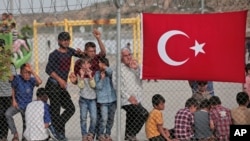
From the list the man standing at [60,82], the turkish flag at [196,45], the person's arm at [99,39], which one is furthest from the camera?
the man standing at [60,82]

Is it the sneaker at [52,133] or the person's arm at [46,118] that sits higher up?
the person's arm at [46,118]

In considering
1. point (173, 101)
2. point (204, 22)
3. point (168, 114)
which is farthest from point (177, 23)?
point (173, 101)

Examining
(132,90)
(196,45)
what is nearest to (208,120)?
(196,45)


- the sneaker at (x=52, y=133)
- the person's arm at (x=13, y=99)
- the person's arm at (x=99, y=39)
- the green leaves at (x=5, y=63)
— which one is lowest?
the sneaker at (x=52, y=133)

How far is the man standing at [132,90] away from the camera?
8.51 m

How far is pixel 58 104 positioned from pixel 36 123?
62 centimetres

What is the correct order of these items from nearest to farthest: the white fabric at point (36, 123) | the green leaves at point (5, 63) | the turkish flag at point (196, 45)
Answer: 1. the turkish flag at point (196, 45)
2. the white fabric at point (36, 123)
3. the green leaves at point (5, 63)

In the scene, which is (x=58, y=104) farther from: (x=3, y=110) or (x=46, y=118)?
(x=3, y=110)

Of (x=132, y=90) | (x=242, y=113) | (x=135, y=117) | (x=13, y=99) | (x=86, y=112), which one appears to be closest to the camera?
(x=242, y=113)

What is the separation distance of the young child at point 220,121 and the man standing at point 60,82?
6.62ft

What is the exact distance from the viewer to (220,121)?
8.05 metres

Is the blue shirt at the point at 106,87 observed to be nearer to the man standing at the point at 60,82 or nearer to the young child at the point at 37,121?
the man standing at the point at 60,82

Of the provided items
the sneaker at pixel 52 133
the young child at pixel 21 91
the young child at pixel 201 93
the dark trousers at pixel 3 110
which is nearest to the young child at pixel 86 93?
the sneaker at pixel 52 133

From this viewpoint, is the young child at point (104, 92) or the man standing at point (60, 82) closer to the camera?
the young child at point (104, 92)
